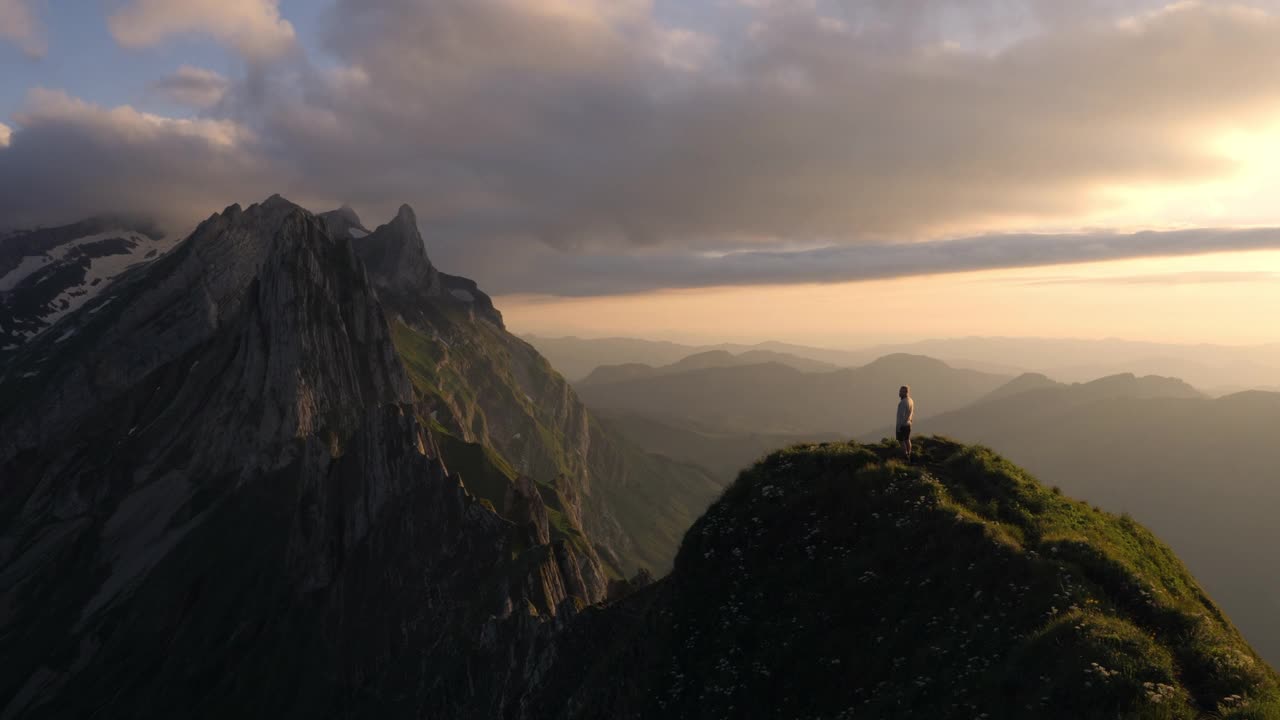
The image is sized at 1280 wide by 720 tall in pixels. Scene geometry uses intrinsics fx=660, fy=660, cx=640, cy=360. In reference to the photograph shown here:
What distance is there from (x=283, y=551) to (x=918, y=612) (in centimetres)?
14860

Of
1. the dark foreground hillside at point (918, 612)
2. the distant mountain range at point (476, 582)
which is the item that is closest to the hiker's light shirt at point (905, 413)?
the distant mountain range at point (476, 582)

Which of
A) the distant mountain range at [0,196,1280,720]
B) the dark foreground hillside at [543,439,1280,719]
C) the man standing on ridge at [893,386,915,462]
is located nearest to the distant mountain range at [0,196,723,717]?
the distant mountain range at [0,196,1280,720]

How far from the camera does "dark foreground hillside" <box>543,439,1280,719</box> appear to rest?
19172 mm

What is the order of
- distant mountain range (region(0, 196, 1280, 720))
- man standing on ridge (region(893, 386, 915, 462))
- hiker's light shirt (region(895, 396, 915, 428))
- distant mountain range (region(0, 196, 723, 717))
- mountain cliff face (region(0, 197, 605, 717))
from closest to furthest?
1. distant mountain range (region(0, 196, 1280, 720))
2. man standing on ridge (region(893, 386, 915, 462))
3. hiker's light shirt (region(895, 396, 915, 428))
4. distant mountain range (region(0, 196, 723, 717))
5. mountain cliff face (region(0, 197, 605, 717))

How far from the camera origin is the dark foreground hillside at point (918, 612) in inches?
755

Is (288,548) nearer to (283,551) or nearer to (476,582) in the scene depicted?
(283,551)

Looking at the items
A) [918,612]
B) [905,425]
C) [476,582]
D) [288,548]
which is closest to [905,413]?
[905,425]

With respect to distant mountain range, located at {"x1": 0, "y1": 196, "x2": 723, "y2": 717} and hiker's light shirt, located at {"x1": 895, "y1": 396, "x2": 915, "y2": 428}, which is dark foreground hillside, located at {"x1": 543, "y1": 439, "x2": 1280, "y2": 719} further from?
distant mountain range, located at {"x1": 0, "y1": 196, "x2": 723, "y2": 717}

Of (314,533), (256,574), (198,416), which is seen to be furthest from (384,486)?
(198,416)

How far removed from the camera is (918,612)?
25.0 metres

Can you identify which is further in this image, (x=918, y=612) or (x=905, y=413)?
(x=905, y=413)

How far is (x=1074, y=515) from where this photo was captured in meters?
30.3

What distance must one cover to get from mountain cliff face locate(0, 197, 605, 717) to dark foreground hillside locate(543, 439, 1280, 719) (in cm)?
6660

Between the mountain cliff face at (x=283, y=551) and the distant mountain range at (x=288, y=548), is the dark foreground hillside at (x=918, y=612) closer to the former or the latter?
the distant mountain range at (x=288, y=548)
